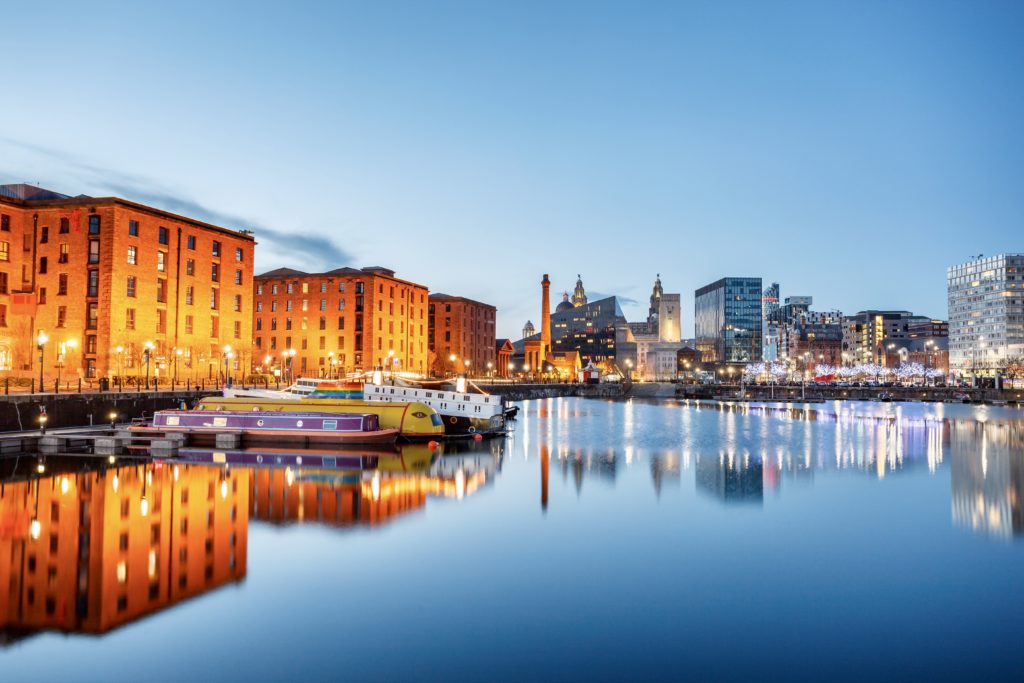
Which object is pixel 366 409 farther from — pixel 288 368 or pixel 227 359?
pixel 288 368

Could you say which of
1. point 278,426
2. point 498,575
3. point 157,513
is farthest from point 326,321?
point 498,575

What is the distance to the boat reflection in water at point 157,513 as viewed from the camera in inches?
717

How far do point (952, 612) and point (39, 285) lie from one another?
255ft

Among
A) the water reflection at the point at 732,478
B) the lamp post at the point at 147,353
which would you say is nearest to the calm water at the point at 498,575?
the water reflection at the point at 732,478

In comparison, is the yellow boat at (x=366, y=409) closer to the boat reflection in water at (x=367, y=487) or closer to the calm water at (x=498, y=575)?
the boat reflection in water at (x=367, y=487)

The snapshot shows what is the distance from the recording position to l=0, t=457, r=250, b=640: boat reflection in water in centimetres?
1753

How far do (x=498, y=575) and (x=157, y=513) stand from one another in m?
14.4

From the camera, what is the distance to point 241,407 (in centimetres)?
5178

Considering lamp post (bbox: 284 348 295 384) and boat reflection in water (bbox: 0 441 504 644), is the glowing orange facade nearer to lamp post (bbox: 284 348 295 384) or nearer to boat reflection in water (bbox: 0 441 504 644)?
lamp post (bbox: 284 348 295 384)

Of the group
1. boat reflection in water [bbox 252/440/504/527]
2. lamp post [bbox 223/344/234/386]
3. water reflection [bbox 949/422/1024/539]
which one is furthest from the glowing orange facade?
water reflection [bbox 949/422/1024/539]

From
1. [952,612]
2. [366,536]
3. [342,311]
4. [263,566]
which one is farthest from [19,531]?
[342,311]

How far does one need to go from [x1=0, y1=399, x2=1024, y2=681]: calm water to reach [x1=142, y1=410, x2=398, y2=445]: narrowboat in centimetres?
839

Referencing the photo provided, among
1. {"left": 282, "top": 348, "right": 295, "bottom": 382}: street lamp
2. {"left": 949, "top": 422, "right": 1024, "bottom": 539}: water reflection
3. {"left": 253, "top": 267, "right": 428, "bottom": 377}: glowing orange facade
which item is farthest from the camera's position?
{"left": 253, "top": 267, "right": 428, "bottom": 377}: glowing orange facade

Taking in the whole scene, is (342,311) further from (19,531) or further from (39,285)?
(19,531)
